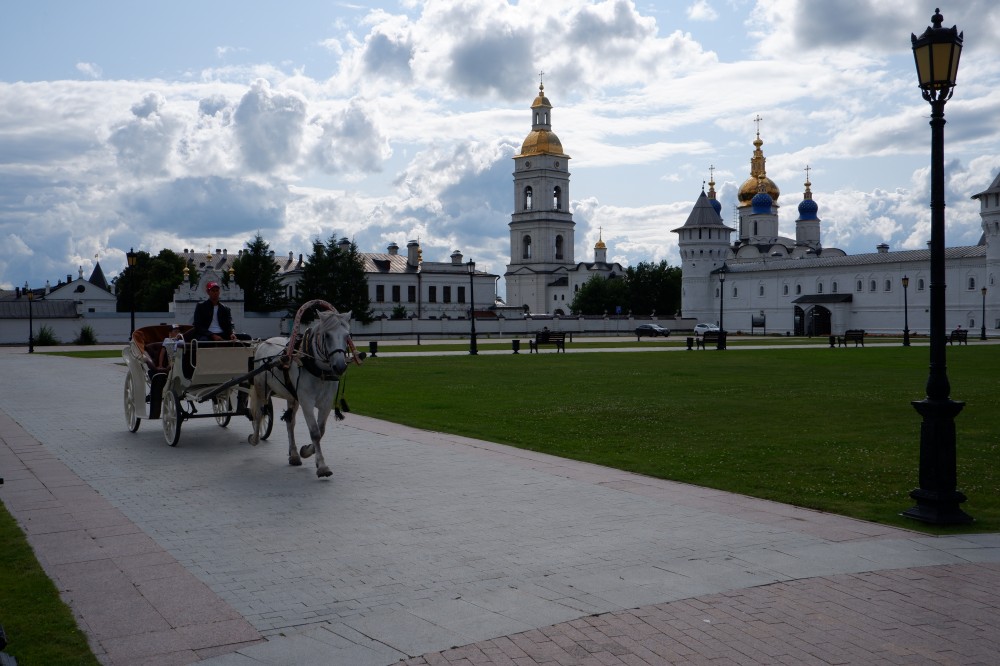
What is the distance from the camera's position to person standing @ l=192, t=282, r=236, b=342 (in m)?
12.3

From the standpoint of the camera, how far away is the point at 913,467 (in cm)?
1036

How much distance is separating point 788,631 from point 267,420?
9.43m

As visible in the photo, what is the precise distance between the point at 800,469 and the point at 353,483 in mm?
4930

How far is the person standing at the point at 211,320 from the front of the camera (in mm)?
12320

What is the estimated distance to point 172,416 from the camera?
40.2 feet

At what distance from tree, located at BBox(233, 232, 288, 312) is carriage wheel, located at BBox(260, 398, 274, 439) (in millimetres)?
64711

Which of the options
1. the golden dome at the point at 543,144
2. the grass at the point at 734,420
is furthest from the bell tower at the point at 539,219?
the grass at the point at 734,420

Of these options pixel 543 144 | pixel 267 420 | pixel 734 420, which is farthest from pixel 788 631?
pixel 543 144

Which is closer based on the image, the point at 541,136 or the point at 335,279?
the point at 335,279

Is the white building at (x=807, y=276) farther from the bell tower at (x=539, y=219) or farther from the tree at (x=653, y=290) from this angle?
the bell tower at (x=539, y=219)

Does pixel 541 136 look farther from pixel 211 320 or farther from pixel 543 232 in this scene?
pixel 211 320

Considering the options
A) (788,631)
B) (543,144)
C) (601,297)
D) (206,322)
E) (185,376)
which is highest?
(543,144)

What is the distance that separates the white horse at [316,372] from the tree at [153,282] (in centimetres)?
7713

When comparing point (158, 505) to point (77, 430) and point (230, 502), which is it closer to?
point (230, 502)
